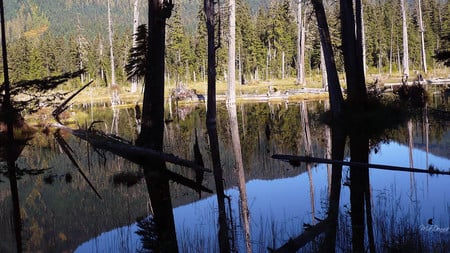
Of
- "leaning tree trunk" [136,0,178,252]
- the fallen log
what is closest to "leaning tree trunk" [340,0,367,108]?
"leaning tree trunk" [136,0,178,252]

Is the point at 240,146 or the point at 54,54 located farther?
the point at 54,54

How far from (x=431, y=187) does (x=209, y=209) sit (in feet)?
11.7

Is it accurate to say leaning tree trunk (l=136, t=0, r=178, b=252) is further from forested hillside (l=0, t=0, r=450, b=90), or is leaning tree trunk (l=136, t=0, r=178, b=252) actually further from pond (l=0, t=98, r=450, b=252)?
forested hillside (l=0, t=0, r=450, b=90)

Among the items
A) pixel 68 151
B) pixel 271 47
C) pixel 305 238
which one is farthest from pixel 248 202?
pixel 271 47

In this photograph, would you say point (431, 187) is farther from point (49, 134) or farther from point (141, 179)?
point (49, 134)

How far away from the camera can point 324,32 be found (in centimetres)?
1700

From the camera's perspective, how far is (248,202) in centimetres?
803

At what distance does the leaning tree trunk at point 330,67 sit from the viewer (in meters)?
16.5

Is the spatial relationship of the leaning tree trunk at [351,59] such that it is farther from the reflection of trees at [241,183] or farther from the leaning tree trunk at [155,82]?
the leaning tree trunk at [155,82]

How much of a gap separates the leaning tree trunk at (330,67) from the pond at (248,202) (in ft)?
8.40

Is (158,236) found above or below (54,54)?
below

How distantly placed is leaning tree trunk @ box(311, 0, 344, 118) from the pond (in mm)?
2560

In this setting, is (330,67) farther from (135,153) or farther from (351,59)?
(135,153)

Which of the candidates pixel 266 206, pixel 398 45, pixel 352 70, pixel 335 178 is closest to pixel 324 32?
pixel 352 70
